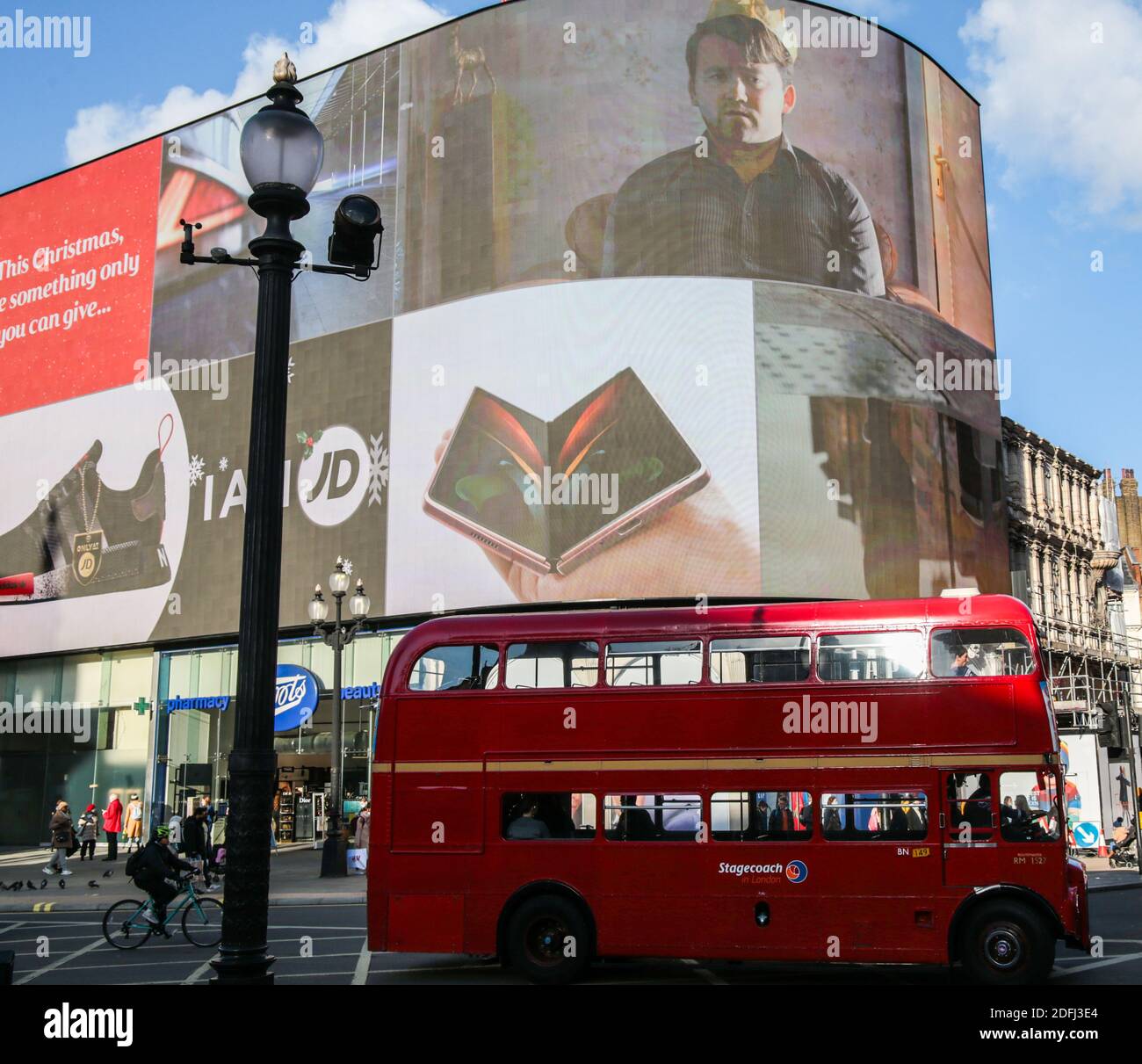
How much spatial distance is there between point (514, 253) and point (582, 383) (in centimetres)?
510

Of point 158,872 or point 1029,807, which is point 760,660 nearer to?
point 1029,807

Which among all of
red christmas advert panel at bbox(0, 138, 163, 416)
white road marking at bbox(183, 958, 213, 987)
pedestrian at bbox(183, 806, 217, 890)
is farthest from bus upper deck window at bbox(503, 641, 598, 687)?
red christmas advert panel at bbox(0, 138, 163, 416)

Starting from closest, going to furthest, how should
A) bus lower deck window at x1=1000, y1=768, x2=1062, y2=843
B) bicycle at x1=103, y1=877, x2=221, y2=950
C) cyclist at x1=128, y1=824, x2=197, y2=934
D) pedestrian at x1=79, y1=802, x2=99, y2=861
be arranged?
bus lower deck window at x1=1000, y1=768, x2=1062, y2=843 → cyclist at x1=128, y1=824, x2=197, y2=934 → bicycle at x1=103, y1=877, x2=221, y2=950 → pedestrian at x1=79, y1=802, x2=99, y2=861

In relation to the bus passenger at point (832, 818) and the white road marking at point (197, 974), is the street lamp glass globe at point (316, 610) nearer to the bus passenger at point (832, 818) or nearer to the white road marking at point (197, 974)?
the white road marking at point (197, 974)

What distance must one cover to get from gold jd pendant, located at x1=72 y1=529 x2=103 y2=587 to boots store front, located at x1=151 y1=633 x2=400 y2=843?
4.84m

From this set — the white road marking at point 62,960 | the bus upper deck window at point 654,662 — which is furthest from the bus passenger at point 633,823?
the white road marking at point 62,960

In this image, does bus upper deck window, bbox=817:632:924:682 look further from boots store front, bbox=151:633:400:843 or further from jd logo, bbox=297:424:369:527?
jd logo, bbox=297:424:369:527

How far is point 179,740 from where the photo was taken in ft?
154

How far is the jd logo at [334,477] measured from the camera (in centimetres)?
4322

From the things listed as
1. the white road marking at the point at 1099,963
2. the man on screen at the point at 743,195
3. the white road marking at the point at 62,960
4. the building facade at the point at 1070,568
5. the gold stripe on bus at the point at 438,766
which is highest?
the man on screen at the point at 743,195

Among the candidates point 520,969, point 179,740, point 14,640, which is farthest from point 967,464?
point 14,640

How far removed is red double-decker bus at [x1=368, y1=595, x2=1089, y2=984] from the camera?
42.4 ft

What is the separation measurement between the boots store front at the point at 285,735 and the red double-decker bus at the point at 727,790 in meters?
25.2
